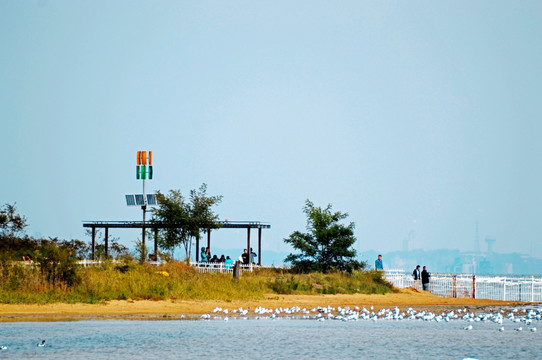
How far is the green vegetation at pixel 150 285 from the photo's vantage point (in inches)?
1140

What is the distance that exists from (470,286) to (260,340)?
26022 mm

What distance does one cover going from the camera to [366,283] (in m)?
41.1

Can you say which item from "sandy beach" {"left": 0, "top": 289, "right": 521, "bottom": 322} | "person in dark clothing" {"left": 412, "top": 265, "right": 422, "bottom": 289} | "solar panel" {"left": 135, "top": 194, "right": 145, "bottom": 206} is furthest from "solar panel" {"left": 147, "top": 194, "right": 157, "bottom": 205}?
"sandy beach" {"left": 0, "top": 289, "right": 521, "bottom": 322}

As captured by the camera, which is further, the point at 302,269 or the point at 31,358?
the point at 302,269

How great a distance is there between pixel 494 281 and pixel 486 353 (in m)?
24.9

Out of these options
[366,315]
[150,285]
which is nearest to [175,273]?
[150,285]

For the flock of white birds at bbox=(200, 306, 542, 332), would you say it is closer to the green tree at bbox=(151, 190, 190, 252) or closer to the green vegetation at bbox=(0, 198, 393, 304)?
the green vegetation at bbox=(0, 198, 393, 304)

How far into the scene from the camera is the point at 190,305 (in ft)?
100

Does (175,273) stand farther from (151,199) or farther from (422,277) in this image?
(151,199)

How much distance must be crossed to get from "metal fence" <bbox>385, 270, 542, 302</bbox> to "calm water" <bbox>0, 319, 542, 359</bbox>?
1720 centimetres

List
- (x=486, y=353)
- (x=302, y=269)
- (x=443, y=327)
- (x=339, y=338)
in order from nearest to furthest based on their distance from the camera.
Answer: (x=486, y=353) < (x=339, y=338) < (x=443, y=327) < (x=302, y=269)

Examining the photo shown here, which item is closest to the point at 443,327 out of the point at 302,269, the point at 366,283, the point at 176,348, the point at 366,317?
the point at 366,317

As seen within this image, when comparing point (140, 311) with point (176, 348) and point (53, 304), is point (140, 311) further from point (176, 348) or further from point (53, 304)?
point (176, 348)

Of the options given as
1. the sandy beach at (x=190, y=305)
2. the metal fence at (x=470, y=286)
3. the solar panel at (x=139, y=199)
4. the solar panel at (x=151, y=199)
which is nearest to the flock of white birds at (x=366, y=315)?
the sandy beach at (x=190, y=305)
